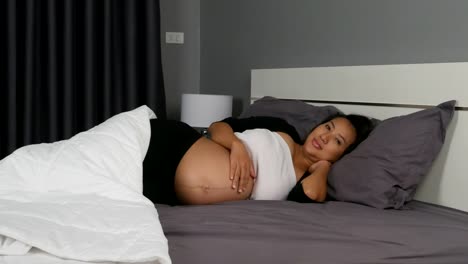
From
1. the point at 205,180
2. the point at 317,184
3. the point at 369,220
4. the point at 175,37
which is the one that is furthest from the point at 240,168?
the point at 175,37

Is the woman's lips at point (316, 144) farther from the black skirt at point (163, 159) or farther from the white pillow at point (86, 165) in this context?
the white pillow at point (86, 165)

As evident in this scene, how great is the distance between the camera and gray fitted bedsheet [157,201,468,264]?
1.16 meters

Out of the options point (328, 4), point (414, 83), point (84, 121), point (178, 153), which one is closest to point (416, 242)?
point (414, 83)

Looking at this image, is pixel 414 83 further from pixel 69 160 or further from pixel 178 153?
pixel 69 160

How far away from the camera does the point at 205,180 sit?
167cm

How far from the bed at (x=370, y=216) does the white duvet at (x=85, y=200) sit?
0.04 metres

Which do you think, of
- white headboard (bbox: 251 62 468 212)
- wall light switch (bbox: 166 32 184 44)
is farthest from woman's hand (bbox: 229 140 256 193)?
wall light switch (bbox: 166 32 184 44)

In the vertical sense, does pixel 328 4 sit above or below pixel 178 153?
above

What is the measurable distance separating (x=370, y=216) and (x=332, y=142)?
1.47ft

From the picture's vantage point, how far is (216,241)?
118 centimetres

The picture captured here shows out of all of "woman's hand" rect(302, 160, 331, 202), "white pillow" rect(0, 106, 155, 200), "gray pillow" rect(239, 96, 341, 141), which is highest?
"gray pillow" rect(239, 96, 341, 141)

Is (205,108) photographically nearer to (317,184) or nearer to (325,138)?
(325,138)

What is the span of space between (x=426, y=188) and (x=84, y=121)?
2.14 m

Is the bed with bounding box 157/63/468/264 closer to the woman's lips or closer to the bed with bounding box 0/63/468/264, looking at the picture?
the bed with bounding box 0/63/468/264
